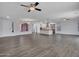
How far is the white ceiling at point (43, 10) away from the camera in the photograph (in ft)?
7.61

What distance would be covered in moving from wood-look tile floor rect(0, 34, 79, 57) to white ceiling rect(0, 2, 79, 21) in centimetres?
42

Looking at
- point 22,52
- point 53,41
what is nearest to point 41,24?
point 53,41

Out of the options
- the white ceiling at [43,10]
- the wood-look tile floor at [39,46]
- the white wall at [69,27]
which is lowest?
the wood-look tile floor at [39,46]

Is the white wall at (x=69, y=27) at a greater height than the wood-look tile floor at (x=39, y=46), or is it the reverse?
the white wall at (x=69, y=27)

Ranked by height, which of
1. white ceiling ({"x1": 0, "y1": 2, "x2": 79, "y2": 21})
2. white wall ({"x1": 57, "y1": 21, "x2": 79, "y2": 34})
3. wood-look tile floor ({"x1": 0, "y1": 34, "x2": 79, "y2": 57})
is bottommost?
wood-look tile floor ({"x1": 0, "y1": 34, "x2": 79, "y2": 57})

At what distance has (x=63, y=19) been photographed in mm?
2367

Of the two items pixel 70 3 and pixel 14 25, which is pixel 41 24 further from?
pixel 70 3

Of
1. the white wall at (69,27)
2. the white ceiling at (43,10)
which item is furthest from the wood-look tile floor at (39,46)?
the white ceiling at (43,10)

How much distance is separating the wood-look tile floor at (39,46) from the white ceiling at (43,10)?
42 cm

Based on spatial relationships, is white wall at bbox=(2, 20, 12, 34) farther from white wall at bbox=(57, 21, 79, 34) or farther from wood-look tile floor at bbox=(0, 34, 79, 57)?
white wall at bbox=(57, 21, 79, 34)

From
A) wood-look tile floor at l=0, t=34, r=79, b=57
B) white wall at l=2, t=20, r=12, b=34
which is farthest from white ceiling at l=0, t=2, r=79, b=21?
wood-look tile floor at l=0, t=34, r=79, b=57

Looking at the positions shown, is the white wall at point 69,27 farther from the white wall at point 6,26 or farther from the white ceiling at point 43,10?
the white wall at point 6,26

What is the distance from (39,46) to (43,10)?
0.74m

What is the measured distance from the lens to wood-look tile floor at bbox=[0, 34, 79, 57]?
2307 millimetres
